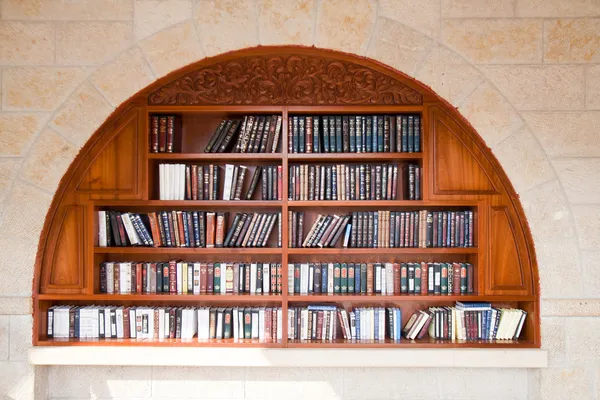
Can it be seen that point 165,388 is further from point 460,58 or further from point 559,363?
point 460,58

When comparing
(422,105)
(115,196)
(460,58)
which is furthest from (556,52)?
(115,196)

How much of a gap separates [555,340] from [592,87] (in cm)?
144

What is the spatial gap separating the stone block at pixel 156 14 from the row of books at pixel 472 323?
7.43 ft

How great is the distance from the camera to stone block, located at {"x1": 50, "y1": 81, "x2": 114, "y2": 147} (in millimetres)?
3191

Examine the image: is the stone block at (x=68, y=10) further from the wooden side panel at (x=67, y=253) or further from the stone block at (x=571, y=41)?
the stone block at (x=571, y=41)

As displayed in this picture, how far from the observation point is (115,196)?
3.42m

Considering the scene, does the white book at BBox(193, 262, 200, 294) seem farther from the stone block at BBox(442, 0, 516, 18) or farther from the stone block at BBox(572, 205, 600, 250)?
the stone block at BBox(572, 205, 600, 250)

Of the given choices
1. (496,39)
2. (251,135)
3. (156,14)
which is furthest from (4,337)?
(496,39)

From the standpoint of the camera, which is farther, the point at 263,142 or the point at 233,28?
the point at 263,142

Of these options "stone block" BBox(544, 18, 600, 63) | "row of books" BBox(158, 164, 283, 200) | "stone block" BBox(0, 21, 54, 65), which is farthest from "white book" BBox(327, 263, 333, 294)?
"stone block" BBox(0, 21, 54, 65)

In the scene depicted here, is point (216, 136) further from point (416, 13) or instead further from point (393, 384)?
point (393, 384)

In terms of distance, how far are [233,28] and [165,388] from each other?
2128mm

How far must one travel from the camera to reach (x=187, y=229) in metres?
3.47

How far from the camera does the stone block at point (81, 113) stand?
319cm
